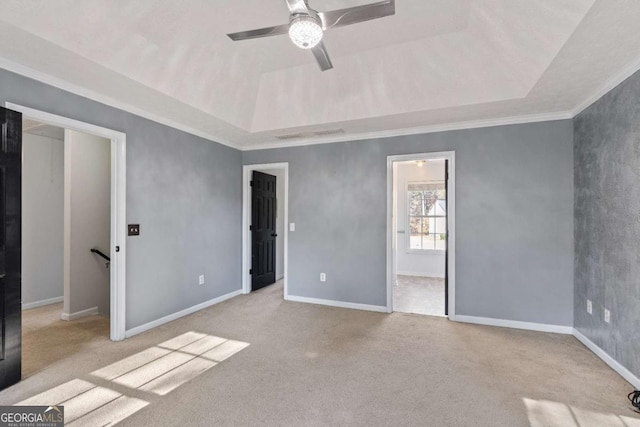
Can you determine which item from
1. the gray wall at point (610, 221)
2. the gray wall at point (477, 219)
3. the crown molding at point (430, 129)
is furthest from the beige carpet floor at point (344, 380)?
the crown molding at point (430, 129)

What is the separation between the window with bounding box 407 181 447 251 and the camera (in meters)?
6.54

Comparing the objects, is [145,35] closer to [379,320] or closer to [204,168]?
[204,168]

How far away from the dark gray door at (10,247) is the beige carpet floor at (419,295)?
3.97 m

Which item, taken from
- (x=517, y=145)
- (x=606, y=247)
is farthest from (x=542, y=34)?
(x=606, y=247)

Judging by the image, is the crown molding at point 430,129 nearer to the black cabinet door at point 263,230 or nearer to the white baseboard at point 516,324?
the black cabinet door at point 263,230

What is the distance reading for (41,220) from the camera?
4488 millimetres

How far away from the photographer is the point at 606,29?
1881 millimetres

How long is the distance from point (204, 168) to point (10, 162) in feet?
7.03

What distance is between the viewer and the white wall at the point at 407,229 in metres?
6.49

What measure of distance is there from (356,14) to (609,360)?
138 inches

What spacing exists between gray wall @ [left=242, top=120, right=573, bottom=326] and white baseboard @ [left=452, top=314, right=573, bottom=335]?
0.18 ft

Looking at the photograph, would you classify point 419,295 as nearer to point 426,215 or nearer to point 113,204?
point 426,215

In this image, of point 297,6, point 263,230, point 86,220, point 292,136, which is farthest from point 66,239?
point 297,6

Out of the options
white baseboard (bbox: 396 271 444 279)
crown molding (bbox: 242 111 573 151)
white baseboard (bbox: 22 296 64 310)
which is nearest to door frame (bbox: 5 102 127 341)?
crown molding (bbox: 242 111 573 151)
